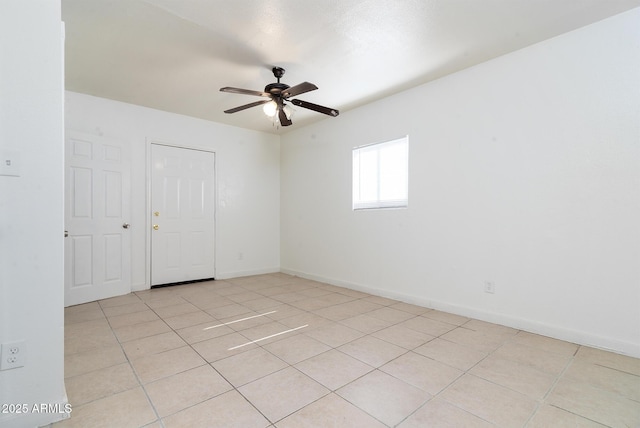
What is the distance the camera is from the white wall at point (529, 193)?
231 centimetres

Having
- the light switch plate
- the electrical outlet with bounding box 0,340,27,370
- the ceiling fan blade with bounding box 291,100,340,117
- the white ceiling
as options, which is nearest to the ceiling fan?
the ceiling fan blade with bounding box 291,100,340,117

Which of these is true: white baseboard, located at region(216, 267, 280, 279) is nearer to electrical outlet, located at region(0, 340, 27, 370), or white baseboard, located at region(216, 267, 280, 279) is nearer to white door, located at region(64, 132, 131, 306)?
white door, located at region(64, 132, 131, 306)

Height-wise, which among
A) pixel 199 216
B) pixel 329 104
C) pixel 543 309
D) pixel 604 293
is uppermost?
pixel 329 104

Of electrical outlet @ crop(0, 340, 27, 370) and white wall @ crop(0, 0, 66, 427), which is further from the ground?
white wall @ crop(0, 0, 66, 427)

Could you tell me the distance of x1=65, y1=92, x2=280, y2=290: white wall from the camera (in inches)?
160

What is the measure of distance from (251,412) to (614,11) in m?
3.71

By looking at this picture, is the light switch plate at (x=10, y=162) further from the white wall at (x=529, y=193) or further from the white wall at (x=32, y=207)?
the white wall at (x=529, y=193)

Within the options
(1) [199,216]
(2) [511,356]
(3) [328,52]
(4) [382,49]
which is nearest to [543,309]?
(2) [511,356]

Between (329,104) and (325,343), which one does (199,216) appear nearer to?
(329,104)

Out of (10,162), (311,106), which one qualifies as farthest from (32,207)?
(311,106)

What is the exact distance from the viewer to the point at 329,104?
420 cm

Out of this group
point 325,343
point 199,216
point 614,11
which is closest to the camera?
point 614,11

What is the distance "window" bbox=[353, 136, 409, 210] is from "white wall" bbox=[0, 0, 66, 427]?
10.8ft

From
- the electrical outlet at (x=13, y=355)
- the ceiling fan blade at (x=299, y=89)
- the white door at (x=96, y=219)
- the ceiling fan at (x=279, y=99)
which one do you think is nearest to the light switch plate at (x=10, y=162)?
the electrical outlet at (x=13, y=355)
